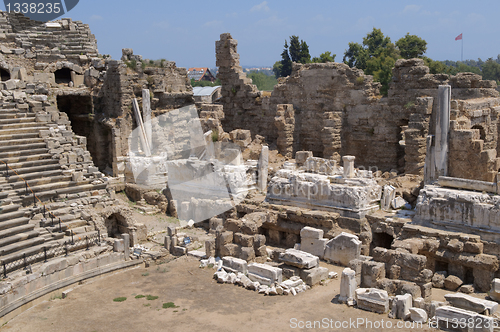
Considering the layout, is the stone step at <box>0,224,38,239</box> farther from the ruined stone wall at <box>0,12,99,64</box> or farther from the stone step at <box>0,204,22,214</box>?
the ruined stone wall at <box>0,12,99,64</box>

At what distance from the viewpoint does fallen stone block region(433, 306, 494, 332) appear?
30.3 ft

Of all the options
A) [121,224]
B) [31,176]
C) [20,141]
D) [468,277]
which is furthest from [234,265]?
[20,141]

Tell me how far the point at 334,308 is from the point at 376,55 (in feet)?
114

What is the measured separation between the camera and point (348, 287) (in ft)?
36.2

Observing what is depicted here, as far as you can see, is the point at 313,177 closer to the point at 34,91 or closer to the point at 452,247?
the point at 452,247

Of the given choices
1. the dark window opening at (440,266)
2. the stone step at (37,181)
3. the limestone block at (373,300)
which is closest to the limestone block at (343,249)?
the dark window opening at (440,266)

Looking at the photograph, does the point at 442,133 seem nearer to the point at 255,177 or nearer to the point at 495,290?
the point at 495,290

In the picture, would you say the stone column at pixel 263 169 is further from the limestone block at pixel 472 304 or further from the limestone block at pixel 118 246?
the limestone block at pixel 472 304

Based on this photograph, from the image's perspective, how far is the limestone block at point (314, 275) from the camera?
12102 millimetres

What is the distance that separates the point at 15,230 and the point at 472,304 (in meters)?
10.7

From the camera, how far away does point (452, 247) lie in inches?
486

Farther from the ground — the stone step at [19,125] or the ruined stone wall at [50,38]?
the ruined stone wall at [50,38]

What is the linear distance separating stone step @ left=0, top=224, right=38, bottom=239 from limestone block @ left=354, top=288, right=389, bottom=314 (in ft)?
27.7

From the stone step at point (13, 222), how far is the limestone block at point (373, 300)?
8.67m
